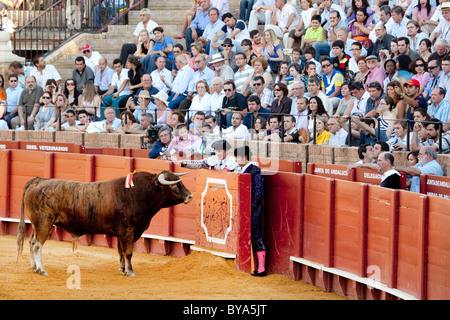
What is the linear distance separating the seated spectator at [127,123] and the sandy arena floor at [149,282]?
14.2 ft

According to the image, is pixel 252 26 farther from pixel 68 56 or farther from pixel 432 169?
pixel 432 169

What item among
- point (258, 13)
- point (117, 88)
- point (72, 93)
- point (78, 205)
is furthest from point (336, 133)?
point (72, 93)

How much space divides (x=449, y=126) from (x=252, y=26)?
6.87 metres

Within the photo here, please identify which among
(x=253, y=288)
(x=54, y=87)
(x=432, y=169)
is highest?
(x=54, y=87)

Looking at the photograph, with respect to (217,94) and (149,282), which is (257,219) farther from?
(217,94)

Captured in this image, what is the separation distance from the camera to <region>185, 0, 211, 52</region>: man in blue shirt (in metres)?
18.8

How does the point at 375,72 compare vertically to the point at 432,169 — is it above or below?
above

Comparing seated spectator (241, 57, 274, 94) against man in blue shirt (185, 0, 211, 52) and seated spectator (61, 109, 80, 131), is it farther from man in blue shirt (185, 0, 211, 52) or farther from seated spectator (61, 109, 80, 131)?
seated spectator (61, 109, 80, 131)

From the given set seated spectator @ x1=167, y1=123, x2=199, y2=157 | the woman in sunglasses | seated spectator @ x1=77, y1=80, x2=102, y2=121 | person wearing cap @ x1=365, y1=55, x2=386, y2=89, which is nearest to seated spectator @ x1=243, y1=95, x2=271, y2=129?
seated spectator @ x1=167, y1=123, x2=199, y2=157

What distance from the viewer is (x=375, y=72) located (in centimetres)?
1421

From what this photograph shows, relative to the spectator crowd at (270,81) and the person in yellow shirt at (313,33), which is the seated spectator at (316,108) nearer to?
the spectator crowd at (270,81)

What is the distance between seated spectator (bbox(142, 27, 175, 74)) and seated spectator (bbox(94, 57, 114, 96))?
93cm

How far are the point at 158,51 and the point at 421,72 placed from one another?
6.64m
